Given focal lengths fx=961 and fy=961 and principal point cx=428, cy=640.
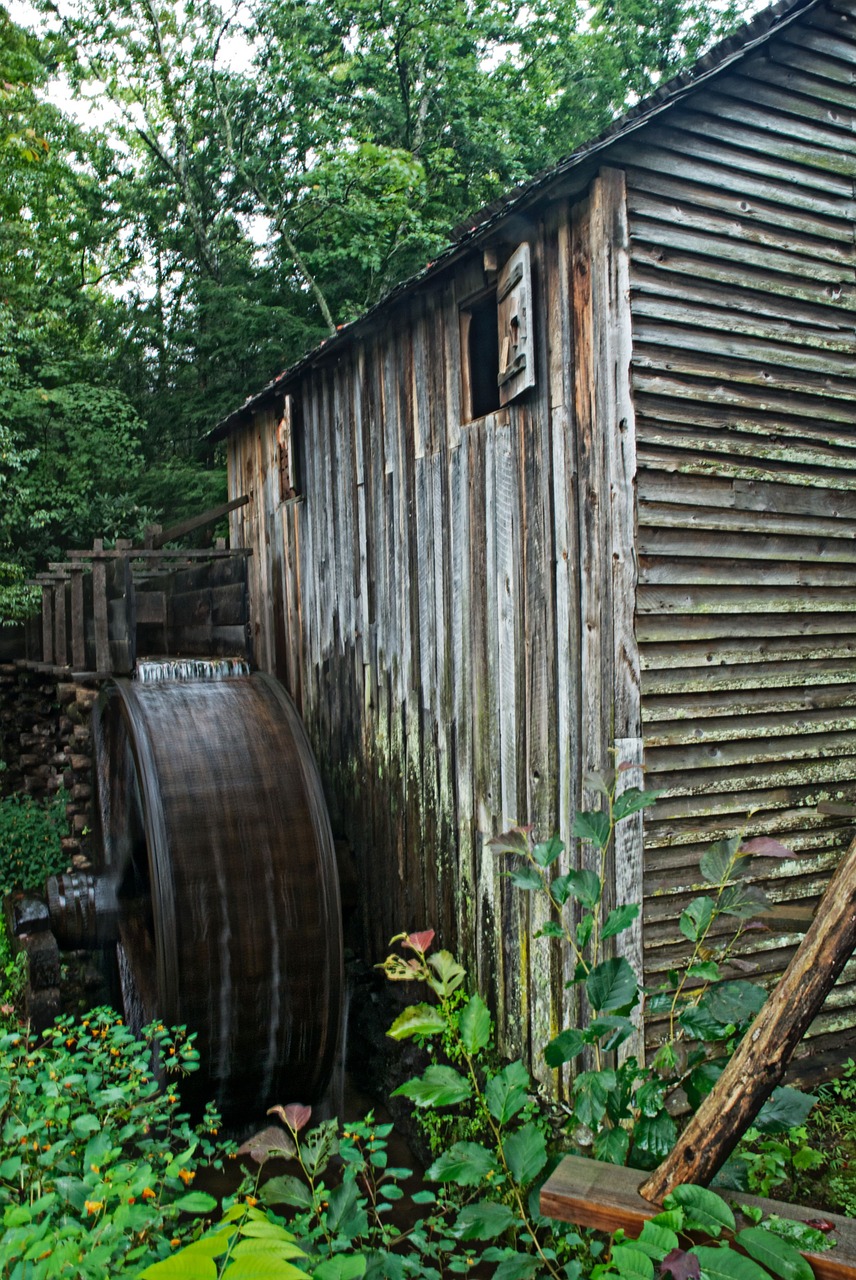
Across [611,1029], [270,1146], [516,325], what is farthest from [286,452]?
[611,1029]

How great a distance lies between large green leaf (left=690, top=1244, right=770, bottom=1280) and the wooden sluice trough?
0.49 ft

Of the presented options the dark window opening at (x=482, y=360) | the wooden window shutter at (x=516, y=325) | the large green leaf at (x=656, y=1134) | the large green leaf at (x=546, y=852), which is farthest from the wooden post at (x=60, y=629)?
the large green leaf at (x=656, y=1134)

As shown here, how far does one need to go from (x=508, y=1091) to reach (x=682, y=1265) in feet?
2.05

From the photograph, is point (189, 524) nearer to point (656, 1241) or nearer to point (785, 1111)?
point (785, 1111)

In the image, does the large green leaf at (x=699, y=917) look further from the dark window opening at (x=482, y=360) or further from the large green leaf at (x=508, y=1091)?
the dark window opening at (x=482, y=360)

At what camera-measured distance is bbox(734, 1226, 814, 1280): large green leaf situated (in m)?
1.70

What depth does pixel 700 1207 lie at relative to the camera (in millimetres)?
1813

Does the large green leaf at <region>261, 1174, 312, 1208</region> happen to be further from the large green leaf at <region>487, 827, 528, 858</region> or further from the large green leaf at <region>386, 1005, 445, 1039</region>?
the large green leaf at <region>487, 827, 528, 858</region>

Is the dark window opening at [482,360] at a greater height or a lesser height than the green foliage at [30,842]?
greater

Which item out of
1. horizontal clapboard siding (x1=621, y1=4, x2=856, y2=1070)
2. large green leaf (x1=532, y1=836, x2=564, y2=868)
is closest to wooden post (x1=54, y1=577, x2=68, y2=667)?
horizontal clapboard siding (x1=621, y1=4, x2=856, y2=1070)

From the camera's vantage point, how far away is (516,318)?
4.19 m

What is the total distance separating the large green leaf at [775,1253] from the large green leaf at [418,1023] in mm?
785

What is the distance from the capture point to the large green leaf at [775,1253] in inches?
67.0

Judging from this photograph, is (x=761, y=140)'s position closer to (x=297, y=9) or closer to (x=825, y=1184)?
(x=825, y=1184)
